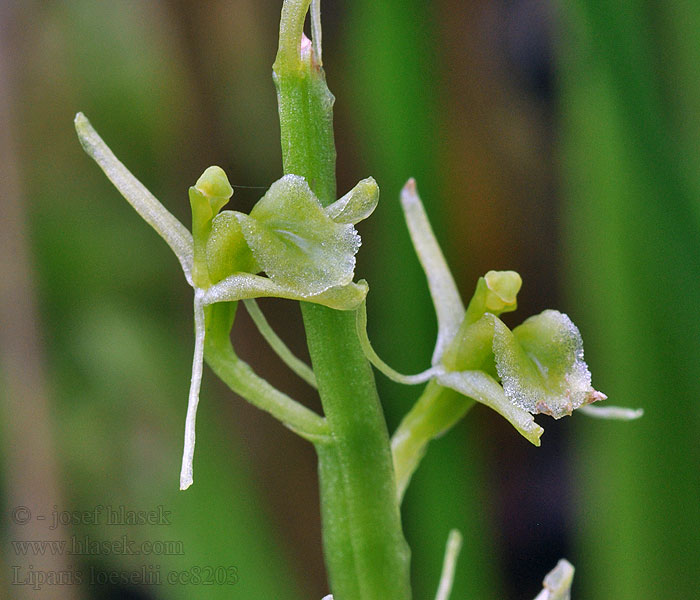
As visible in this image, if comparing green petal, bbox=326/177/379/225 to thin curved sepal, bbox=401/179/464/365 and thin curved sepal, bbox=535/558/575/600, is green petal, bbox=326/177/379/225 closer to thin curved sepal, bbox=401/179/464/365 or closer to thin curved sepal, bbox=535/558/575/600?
thin curved sepal, bbox=401/179/464/365

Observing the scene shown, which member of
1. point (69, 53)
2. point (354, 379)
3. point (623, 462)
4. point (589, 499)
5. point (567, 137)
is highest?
point (69, 53)

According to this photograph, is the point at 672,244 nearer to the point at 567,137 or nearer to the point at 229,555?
the point at 567,137

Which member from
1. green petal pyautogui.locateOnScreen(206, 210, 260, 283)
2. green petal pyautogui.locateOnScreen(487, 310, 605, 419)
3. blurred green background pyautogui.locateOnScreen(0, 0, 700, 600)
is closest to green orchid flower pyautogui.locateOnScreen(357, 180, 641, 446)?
green petal pyautogui.locateOnScreen(487, 310, 605, 419)

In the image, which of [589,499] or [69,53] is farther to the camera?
[69,53]

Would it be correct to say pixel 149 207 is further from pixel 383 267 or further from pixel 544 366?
pixel 383 267

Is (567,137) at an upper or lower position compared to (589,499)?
upper

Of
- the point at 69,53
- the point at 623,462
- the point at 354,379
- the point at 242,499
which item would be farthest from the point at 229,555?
the point at 69,53
